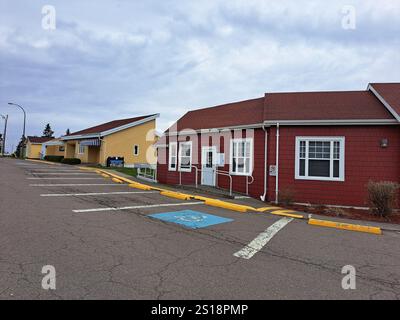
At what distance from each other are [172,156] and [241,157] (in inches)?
202

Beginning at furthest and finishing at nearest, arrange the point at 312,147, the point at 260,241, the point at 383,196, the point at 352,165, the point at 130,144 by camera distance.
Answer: the point at 130,144
the point at 312,147
the point at 352,165
the point at 383,196
the point at 260,241

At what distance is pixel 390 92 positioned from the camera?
13641 millimetres

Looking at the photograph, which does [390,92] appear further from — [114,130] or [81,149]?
[81,149]

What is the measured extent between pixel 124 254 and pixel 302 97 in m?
12.9

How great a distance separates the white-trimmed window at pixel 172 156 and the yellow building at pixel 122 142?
41.1ft

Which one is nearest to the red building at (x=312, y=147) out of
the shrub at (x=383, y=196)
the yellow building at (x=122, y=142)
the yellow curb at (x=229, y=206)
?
the shrub at (x=383, y=196)

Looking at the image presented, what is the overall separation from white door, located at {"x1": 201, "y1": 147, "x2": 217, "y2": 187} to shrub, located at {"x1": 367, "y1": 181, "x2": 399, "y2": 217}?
24.7ft

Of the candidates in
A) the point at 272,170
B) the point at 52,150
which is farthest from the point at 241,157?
the point at 52,150

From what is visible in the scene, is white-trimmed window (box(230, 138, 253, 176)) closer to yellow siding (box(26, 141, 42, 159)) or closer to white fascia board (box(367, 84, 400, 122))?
white fascia board (box(367, 84, 400, 122))

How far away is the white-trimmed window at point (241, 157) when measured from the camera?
1414 cm

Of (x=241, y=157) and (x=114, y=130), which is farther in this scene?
(x=114, y=130)

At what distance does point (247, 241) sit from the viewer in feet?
20.4
